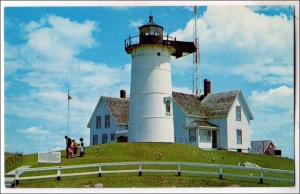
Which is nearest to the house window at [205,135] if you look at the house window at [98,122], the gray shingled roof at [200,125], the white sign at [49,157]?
the gray shingled roof at [200,125]

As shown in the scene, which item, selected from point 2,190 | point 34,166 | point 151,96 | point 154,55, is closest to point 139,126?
point 151,96

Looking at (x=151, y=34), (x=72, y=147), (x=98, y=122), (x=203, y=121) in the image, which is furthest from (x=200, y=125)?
(x=72, y=147)

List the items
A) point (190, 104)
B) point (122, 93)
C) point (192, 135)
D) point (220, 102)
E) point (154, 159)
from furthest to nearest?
point (122, 93) < point (220, 102) < point (190, 104) < point (192, 135) < point (154, 159)

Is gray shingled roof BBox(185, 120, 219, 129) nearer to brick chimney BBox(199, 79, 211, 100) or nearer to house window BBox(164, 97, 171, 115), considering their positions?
brick chimney BBox(199, 79, 211, 100)

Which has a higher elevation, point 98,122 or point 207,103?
point 207,103

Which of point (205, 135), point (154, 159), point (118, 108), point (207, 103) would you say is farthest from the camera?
point (118, 108)

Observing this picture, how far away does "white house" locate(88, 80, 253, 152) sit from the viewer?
29.9 meters

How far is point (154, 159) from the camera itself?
2192 cm

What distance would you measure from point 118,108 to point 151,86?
775 centimetres

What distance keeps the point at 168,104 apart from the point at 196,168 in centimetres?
624

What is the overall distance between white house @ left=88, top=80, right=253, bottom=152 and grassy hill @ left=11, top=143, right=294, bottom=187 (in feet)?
10.5

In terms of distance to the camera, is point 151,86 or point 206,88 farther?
point 206,88

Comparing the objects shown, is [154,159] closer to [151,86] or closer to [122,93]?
[151,86]

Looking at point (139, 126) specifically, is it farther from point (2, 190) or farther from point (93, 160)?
point (2, 190)
